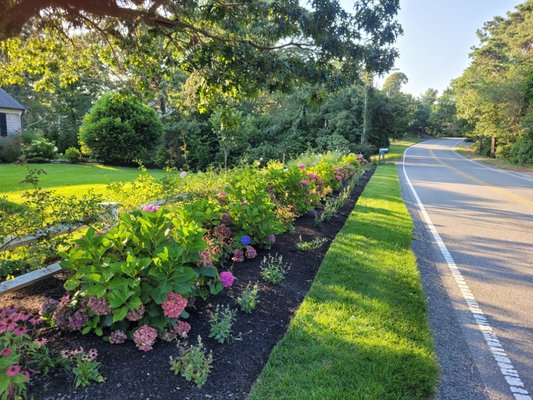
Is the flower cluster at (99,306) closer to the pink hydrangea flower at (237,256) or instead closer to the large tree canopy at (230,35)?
the pink hydrangea flower at (237,256)

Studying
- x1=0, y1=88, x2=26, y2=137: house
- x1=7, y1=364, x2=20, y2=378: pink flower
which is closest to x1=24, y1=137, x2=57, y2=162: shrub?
x1=0, y1=88, x2=26, y2=137: house

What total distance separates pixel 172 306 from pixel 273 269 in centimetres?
175

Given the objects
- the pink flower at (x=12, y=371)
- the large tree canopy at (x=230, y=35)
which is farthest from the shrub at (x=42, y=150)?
the pink flower at (x=12, y=371)

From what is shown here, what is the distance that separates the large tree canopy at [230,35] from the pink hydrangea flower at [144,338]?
3.70m

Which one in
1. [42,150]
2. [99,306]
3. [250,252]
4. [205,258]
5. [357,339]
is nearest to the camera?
[99,306]

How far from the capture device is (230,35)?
555cm

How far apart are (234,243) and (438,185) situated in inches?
530

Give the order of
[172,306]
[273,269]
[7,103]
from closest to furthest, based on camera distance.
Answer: [172,306] → [273,269] → [7,103]

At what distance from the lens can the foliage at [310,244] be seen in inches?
216

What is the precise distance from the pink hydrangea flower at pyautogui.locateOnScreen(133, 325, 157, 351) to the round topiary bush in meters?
18.0

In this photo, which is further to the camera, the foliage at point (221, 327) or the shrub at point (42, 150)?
the shrub at point (42, 150)

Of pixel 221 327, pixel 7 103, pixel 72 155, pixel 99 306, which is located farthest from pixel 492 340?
pixel 7 103

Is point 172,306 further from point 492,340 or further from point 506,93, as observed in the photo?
point 506,93

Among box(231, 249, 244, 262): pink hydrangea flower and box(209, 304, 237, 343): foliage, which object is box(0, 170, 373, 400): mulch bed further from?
box(231, 249, 244, 262): pink hydrangea flower
